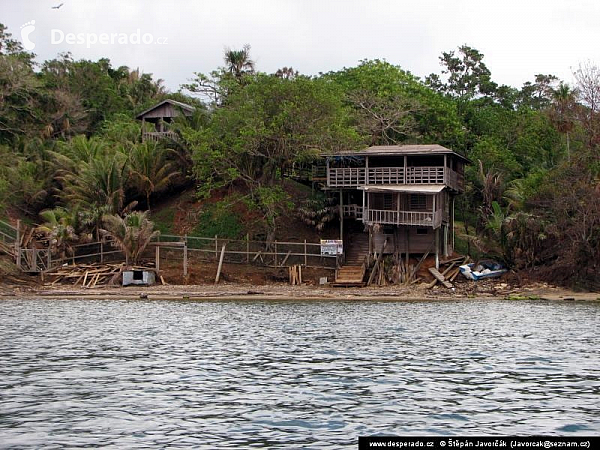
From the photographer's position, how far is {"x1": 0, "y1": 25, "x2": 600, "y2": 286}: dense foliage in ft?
144

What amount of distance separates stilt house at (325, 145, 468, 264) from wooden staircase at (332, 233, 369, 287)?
0.19 meters

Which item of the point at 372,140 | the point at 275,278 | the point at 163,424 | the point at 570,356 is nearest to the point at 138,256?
the point at 275,278

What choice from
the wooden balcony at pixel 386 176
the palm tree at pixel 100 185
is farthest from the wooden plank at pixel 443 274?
the palm tree at pixel 100 185

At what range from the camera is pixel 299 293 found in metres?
42.5

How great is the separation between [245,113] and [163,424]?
3452cm

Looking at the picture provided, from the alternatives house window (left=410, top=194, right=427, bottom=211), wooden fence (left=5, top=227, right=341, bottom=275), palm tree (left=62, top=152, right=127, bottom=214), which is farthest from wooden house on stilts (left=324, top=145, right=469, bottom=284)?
palm tree (left=62, top=152, right=127, bottom=214)

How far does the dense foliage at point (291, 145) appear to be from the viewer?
43.8 meters

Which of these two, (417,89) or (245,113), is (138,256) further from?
(417,89)

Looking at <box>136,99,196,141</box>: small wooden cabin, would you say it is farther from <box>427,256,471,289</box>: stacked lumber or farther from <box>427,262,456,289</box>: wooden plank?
<box>427,262,456,289</box>: wooden plank

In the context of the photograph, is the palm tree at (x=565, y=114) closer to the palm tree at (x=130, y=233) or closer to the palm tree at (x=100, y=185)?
the palm tree at (x=130, y=233)

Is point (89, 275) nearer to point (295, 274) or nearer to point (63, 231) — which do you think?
point (63, 231)

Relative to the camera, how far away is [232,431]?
1232 centimetres

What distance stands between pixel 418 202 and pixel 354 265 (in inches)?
210

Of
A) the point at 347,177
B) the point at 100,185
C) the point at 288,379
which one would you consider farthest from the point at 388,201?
the point at 288,379
